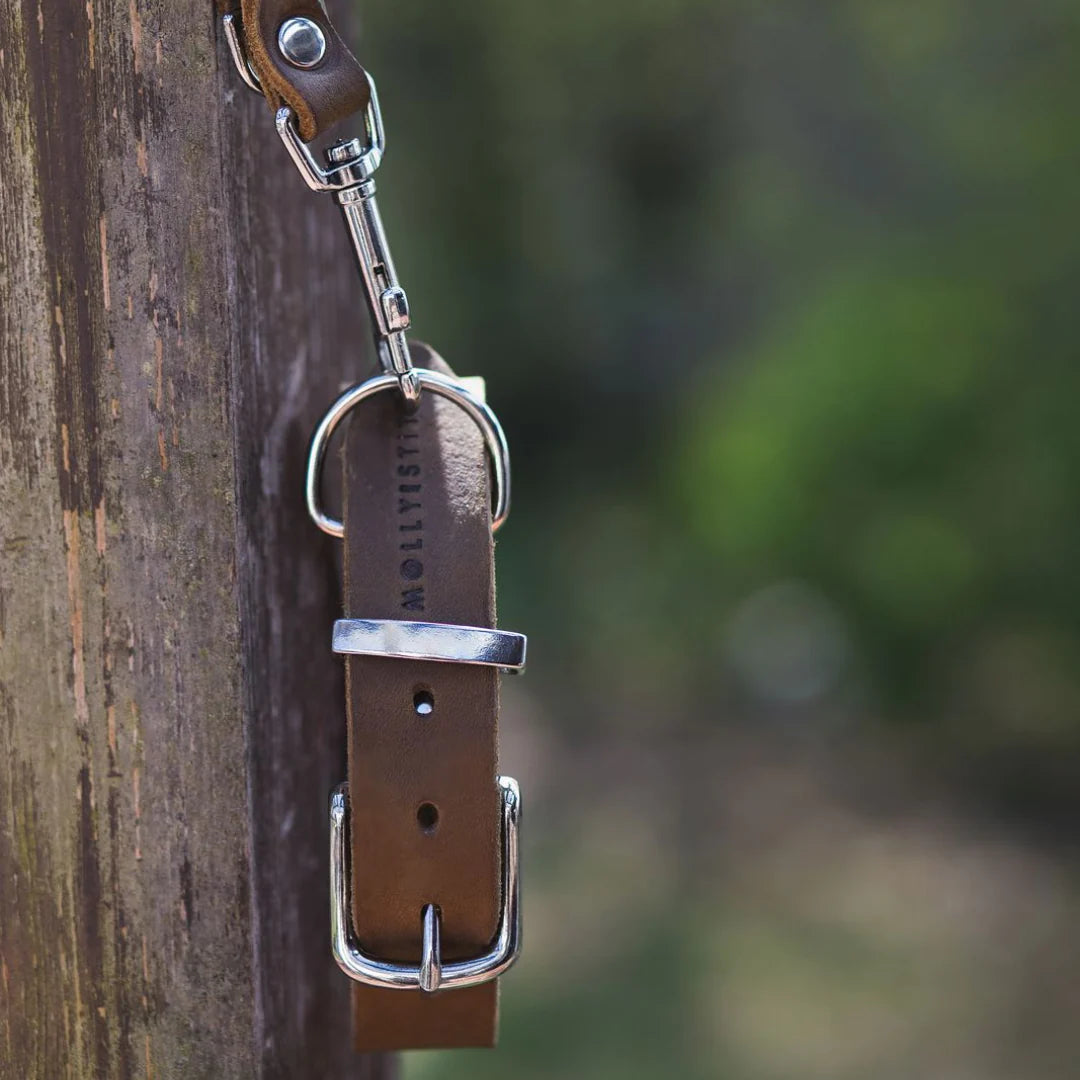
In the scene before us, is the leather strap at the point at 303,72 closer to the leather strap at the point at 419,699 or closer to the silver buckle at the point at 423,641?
the leather strap at the point at 419,699

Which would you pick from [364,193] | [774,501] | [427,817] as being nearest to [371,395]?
[364,193]

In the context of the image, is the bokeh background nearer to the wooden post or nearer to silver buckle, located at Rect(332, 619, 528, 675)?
the wooden post

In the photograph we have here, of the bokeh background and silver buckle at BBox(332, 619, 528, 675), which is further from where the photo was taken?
the bokeh background

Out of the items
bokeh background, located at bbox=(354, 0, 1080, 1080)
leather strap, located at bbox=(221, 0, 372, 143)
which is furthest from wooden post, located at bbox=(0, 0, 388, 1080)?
bokeh background, located at bbox=(354, 0, 1080, 1080)

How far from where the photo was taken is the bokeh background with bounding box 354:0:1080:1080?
330 cm

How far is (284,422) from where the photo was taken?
0.77 meters

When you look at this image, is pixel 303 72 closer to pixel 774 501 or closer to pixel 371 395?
pixel 371 395

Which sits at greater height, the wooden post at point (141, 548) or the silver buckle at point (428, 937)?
the wooden post at point (141, 548)

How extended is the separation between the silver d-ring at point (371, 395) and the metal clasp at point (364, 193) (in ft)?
0.05

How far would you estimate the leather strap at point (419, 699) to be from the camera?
0.71 meters

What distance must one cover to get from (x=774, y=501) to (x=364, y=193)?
3569mm

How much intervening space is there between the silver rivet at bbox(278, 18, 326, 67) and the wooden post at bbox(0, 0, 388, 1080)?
0.13 feet

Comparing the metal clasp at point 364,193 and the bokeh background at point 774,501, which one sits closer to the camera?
the metal clasp at point 364,193

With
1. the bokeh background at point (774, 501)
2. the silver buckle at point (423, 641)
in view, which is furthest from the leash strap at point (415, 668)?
the bokeh background at point (774, 501)
